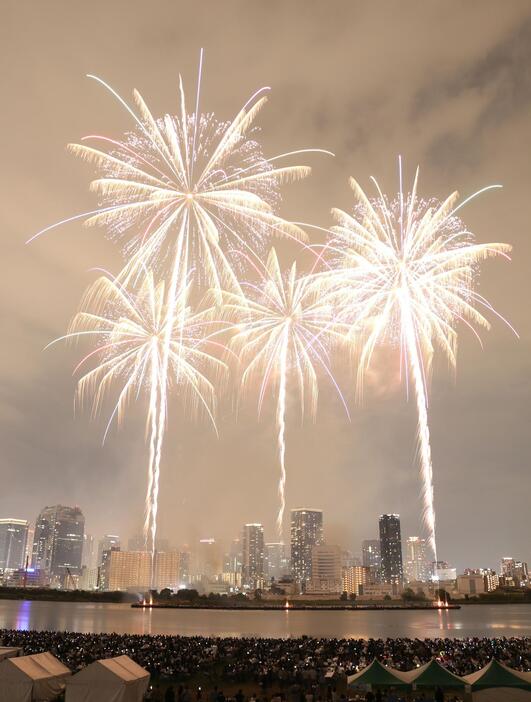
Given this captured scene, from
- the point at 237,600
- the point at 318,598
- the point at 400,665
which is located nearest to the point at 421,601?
the point at 318,598

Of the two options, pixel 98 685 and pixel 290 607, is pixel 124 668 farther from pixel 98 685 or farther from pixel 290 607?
pixel 290 607

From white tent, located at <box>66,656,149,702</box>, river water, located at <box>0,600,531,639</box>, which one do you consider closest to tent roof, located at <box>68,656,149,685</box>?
white tent, located at <box>66,656,149,702</box>

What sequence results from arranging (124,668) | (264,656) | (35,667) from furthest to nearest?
(264,656) → (35,667) → (124,668)

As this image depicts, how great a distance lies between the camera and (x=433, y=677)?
21234 mm

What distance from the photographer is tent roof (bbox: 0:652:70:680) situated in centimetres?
1994

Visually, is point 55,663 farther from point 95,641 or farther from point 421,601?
point 421,601

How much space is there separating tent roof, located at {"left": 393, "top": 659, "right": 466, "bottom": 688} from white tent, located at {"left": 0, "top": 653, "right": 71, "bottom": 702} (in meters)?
10.9

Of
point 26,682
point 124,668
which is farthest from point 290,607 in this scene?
point 26,682

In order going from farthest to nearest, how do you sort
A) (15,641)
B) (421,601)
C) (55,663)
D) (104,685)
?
(421,601)
(15,641)
(55,663)
(104,685)

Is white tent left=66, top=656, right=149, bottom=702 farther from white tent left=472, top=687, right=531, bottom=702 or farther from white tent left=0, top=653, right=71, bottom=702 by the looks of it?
white tent left=472, top=687, right=531, bottom=702

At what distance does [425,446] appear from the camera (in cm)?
4256

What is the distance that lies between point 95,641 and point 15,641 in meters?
4.46

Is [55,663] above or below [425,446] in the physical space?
below

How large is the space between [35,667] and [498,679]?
14264 millimetres
